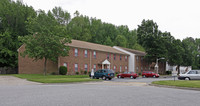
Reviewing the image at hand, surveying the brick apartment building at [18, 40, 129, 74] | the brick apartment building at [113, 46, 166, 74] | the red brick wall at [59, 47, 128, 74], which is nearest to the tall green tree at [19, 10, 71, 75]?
the brick apartment building at [18, 40, 129, 74]

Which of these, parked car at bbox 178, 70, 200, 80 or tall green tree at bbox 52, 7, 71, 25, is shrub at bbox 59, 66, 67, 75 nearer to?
parked car at bbox 178, 70, 200, 80

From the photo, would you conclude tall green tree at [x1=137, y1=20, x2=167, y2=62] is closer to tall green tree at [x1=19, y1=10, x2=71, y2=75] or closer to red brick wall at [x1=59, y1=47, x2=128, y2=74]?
red brick wall at [x1=59, y1=47, x2=128, y2=74]

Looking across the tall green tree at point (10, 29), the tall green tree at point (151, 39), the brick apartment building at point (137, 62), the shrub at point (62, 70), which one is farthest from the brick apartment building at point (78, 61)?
the tall green tree at point (151, 39)

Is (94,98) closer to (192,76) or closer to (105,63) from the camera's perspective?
(192,76)

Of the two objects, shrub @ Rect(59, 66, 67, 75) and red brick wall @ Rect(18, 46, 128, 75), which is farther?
red brick wall @ Rect(18, 46, 128, 75)

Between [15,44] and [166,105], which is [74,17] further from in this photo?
[166,105]

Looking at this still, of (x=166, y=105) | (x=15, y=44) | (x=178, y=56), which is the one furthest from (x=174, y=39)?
(x=166, y=105)

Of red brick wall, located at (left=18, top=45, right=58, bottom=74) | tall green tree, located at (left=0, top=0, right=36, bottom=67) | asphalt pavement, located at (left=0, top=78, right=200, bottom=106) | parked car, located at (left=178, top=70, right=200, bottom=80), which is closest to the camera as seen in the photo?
asphalt pavement, located at (left=0, top=78, right=200, bottom=106)

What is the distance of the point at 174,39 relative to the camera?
6272 centimetres

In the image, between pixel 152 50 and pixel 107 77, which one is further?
pixel 152 50

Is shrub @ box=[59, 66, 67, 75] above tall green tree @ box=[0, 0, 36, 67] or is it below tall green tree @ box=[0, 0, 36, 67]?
below

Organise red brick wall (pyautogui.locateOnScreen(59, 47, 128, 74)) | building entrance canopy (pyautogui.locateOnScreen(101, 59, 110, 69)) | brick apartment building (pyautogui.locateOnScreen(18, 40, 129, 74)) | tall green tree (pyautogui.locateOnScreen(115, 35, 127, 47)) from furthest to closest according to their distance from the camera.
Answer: tall green tree (pyautogui.locateOnScreen(115, 35, 127, 47))
building entrance canopy (pyautogui.locateOnScreen(101, 59, 110, 69))
red brick wall (pyautogui.locateOnScreen(59, 47, 128, 74))
brick apartment building (pyautogui.locateOnScreen(18, 40, 129, 74))

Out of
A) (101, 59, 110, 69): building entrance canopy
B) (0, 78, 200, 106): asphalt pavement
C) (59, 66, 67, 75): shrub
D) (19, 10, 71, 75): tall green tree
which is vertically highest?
(19, 10, 71, 75): tall green tree

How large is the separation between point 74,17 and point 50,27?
36331 mm
